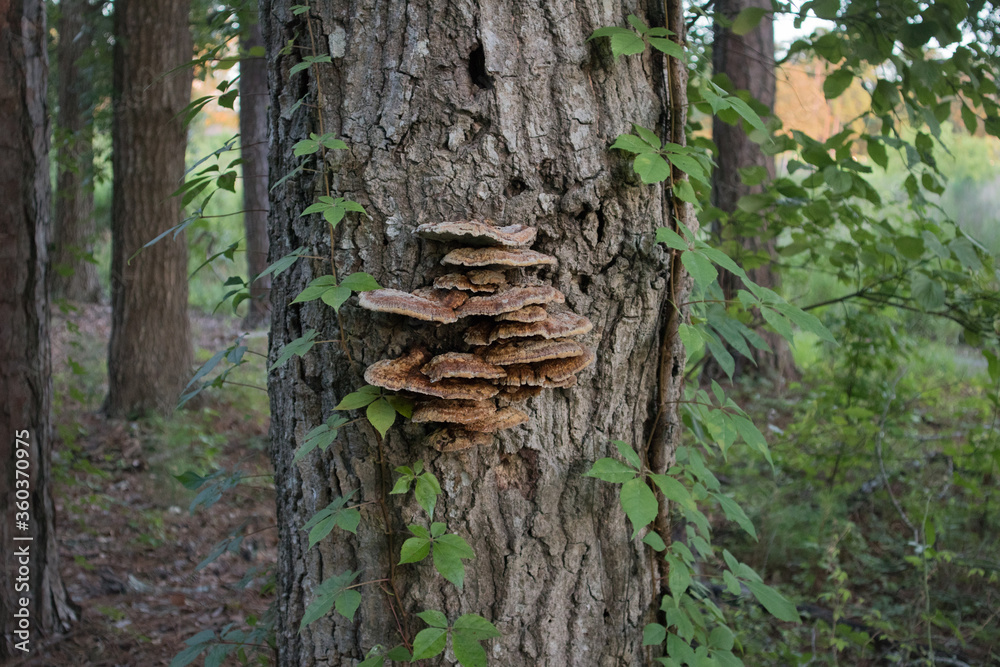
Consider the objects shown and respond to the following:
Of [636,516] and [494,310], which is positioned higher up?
[494,310]

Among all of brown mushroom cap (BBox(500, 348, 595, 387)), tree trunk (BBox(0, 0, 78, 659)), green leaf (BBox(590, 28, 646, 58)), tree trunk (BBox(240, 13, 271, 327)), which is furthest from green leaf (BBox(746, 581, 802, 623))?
tree trunk (BBox(240, 13, 271, 327))

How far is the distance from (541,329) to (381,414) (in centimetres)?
42

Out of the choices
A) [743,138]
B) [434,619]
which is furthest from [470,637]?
[743,138]

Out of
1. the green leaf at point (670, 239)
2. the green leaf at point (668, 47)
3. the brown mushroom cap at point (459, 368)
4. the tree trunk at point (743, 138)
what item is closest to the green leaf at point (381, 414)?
the brown mushroom cap at point (459, 368)

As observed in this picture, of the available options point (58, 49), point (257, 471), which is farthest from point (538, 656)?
point (58, 49)

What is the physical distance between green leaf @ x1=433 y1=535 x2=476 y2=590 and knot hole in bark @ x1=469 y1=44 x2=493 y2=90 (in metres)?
1.12

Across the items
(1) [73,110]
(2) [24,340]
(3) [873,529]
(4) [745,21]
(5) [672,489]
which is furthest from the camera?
(1) [73,110]

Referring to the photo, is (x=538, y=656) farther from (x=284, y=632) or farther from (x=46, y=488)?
(x=46, y=488)

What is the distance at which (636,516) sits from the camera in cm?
146

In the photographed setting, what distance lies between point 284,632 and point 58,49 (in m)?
11.5

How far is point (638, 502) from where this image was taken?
4.89ft

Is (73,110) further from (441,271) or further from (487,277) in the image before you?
(487,277)

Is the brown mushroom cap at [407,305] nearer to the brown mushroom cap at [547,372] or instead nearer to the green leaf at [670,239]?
the brown mushroom cap at [547,372]

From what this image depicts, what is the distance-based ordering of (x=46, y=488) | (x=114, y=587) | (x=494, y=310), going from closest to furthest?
(x=494, y=310), (x=46, y=488), (x=114, y=587)
